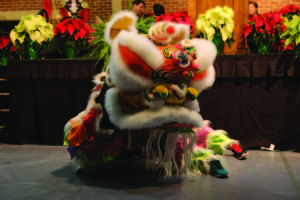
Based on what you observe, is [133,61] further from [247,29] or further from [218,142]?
[247,29]

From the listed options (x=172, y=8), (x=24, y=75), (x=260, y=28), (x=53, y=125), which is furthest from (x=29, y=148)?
(x=172, y=8)

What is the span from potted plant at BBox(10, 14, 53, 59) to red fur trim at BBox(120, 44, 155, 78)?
189 cm

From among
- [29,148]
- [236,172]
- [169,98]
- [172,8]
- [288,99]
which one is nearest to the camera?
[169,98]

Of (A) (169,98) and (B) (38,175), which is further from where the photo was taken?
(B) (38,175)

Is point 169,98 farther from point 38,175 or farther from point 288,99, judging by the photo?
point 288,99

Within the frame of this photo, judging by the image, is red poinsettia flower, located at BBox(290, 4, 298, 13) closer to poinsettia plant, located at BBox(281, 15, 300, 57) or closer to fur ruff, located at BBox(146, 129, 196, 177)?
poinsettia plant, located at BBox(281, 15, 300, 57)

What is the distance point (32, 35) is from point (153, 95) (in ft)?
6.68

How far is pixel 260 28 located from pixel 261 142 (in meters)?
0.96

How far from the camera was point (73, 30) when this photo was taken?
11.8ft

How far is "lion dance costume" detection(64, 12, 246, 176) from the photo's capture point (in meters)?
1.99

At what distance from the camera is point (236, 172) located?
252 cm

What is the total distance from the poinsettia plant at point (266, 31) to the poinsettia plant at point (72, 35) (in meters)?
1.48

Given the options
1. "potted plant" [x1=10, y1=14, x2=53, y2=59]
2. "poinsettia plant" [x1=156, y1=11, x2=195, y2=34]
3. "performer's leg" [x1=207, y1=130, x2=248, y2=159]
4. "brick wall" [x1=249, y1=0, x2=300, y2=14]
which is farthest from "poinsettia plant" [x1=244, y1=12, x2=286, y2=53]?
"brick wall" [x1=249, y1=0, x2=300, y2=14]

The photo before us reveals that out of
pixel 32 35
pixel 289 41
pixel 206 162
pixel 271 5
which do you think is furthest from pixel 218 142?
pixel 271 5
